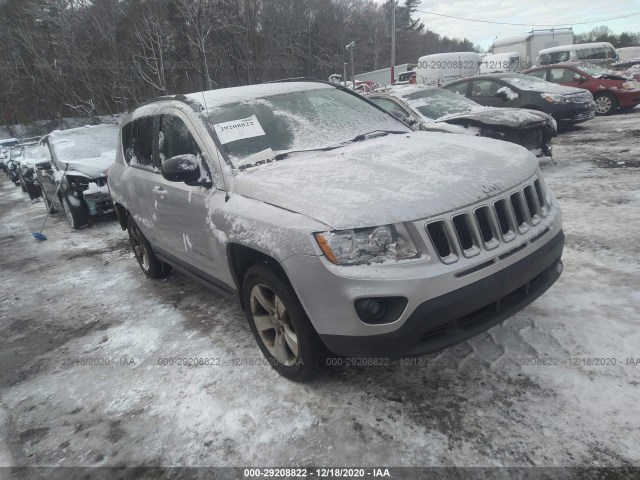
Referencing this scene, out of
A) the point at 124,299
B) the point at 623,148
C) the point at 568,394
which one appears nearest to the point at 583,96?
the point at 623,148

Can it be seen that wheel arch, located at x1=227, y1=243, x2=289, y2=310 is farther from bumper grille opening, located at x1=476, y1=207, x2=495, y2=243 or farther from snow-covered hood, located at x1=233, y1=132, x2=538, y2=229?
bumper grille opening, located at x1=476, y1=207, x2=495, y2=243

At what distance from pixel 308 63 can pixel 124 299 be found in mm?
41647

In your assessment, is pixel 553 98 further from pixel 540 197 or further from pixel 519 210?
pixel 519 210

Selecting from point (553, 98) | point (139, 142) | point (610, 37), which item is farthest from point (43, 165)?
point (610, 37)

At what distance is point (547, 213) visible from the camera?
2.77m

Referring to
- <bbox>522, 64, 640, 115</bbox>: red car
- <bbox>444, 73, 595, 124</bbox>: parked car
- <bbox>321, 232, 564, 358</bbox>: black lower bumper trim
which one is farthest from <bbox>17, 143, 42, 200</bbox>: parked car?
<bbox>522, 64, 640, 115</bbox>: red car

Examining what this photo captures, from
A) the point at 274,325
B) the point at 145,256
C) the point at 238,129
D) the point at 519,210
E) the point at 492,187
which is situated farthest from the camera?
the point at 145,256

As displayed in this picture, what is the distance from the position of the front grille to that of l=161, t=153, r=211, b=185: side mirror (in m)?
1.59

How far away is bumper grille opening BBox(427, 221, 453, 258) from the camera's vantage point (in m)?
2.18

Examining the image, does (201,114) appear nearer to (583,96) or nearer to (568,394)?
(568,394)

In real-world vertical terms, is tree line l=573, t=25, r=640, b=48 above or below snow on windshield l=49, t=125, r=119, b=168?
above

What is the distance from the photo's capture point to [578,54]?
20.1 metres

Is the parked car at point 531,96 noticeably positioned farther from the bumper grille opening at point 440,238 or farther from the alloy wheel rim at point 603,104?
the bumper grille opening at point 440,238

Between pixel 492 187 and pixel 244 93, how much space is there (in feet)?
7.11
